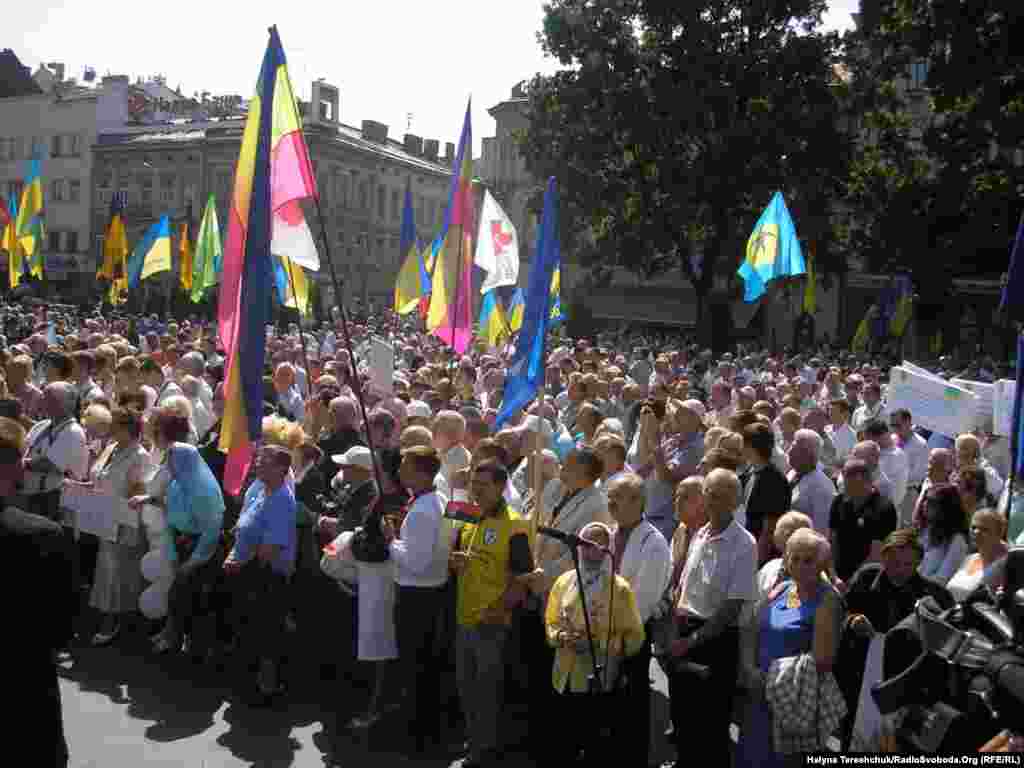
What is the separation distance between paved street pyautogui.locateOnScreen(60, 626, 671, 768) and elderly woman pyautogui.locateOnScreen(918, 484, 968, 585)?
Result: 6.06ft

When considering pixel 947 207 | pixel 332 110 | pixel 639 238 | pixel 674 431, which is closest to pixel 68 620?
pixel 674 431

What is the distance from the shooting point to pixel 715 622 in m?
5.45

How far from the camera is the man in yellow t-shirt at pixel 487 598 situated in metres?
5.86

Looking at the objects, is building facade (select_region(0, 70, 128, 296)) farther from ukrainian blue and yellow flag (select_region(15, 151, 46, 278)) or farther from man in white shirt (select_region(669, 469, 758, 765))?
man in white shirt (select_region(669, 469, 758, 765))

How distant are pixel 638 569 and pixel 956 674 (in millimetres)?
2842

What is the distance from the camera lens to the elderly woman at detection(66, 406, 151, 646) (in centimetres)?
769

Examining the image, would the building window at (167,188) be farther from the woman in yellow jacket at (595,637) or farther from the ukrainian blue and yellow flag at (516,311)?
the woman in yellow jacket at (595,637)

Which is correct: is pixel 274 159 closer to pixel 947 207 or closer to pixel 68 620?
pixel 68 620

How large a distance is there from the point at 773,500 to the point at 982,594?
362 centimetres

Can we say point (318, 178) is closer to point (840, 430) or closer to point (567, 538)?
point (840, 430)

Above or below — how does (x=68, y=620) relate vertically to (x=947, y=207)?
below

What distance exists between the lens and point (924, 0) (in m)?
27.5

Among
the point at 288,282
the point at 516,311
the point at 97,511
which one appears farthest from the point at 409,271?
the point at 97,511

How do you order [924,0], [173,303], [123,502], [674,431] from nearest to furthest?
1. [123,502]
2. [674,431]
3. [924,0]
4. [173,303]
